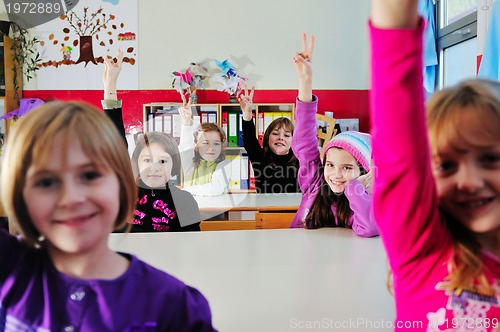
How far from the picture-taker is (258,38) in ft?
15.8

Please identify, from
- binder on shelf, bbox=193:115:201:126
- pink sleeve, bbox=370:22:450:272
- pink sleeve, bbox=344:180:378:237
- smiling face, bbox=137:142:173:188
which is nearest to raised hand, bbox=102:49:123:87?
pink sleeve, bbox=370:22:450:272

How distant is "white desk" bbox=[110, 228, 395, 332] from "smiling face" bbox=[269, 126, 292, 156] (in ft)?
5.96

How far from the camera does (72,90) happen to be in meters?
4.75

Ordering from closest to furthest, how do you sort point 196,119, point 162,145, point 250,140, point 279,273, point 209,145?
1. point 279,273
2. point 162,145
3. point 250,140
4. point 209,145
5. point 196,119

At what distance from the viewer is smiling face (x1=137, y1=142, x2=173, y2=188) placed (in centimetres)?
190

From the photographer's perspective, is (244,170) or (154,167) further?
(244,170)

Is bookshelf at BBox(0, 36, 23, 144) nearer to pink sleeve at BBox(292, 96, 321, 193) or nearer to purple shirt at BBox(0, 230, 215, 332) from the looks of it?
pink sleeve at BBox(292, 96, 321, 193)

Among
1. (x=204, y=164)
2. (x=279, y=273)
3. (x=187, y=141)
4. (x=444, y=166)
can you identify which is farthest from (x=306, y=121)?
(x=187, y=141)

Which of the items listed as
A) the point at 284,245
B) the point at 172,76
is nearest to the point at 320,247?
the point at 284,245

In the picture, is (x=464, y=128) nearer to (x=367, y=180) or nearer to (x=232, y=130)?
(x=367, y=180)

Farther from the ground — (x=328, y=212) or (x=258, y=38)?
(x=258, y=38)

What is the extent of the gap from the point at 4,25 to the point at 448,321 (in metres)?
4.77

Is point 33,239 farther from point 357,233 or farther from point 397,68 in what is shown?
point 357,233

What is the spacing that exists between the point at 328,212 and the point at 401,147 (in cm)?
114
